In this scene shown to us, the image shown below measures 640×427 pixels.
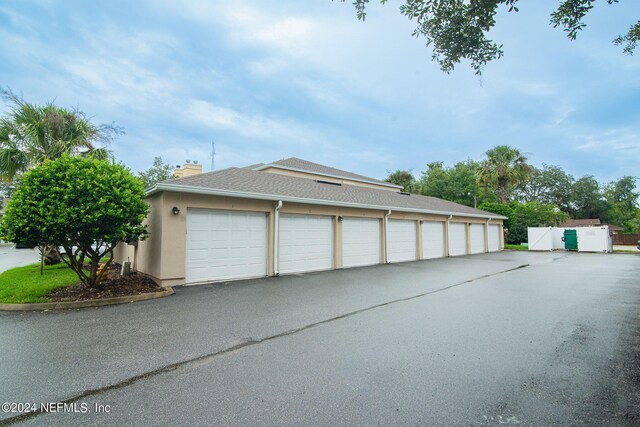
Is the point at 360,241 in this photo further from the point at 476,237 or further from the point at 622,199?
the point at 622,199

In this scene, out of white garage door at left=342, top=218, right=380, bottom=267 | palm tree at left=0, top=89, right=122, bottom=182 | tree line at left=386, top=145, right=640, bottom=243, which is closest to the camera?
palm tree at left=0, top=89, right=122, bottom=182

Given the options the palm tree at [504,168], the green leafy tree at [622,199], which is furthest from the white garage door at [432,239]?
Result: the green leafy tree at [622,199]

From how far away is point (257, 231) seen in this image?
9328mm

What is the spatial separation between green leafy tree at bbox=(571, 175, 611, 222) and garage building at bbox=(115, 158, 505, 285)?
41.1 meters

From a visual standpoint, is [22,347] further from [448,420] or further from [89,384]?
[448,420]

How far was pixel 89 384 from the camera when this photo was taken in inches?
111

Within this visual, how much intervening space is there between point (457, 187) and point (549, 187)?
20.3 metres

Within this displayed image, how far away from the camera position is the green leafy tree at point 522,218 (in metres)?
24.0

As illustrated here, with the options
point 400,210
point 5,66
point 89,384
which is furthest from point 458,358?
point 5,66

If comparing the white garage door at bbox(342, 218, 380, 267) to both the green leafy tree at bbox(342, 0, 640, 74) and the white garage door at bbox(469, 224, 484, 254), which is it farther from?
the white garage door at bbox(469, 224, 484, 254)

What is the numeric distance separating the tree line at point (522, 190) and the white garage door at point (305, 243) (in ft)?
65.2

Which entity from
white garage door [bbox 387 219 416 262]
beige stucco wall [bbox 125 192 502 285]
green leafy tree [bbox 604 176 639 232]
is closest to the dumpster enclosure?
white garage door [bbox 387 219 416 262]

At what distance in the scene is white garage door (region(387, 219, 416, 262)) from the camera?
13.4 metres

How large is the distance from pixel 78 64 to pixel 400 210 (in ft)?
51.3
